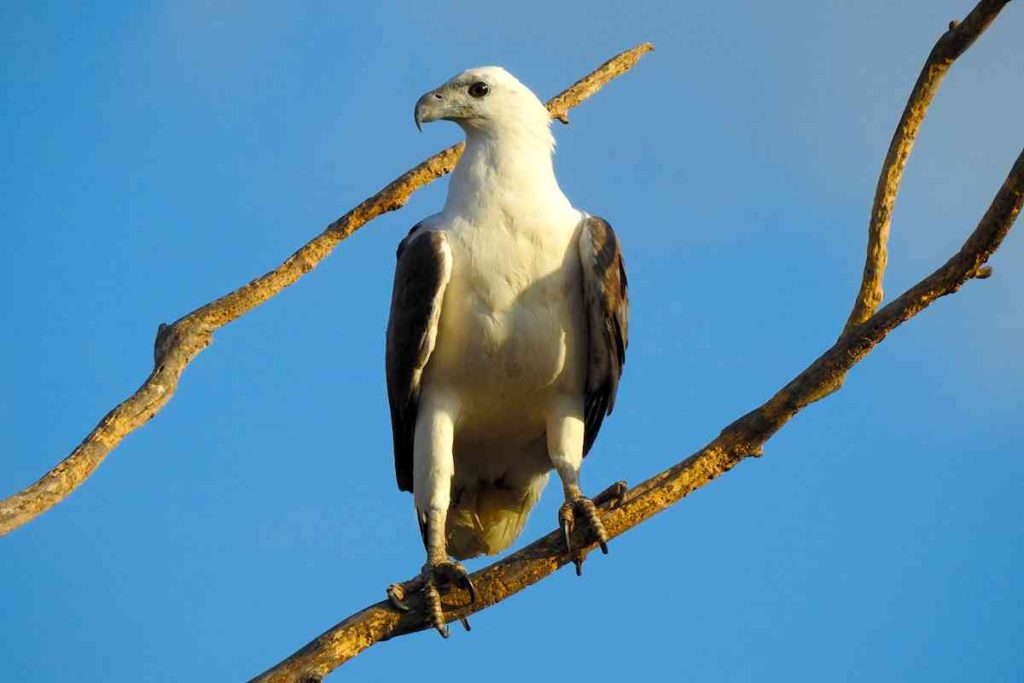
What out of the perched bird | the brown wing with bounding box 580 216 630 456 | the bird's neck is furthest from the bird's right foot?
the bird's neck

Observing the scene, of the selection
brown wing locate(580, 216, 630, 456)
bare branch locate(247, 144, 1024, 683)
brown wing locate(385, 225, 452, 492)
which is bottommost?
Result: bare branch locate(247, 144, 1024, 683)

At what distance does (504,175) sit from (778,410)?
1.97m

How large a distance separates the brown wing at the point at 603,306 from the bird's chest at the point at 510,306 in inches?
3.7

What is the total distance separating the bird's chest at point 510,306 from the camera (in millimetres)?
7070

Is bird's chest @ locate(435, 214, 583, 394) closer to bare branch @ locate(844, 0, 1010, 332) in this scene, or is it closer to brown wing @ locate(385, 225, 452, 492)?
brown wing @ locate(385, 225, 452, 492)

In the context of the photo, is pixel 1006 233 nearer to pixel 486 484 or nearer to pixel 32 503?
pixel 486 484

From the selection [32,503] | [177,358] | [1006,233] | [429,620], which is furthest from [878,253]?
[32,503]

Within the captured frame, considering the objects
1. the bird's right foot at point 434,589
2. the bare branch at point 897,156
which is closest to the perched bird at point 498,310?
the bird's right foot at point 434,589

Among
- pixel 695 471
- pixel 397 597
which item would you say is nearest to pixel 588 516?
pixel 695 471

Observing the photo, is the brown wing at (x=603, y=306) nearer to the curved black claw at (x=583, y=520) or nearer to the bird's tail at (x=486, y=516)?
the bird's tail at (x=486, y=516)

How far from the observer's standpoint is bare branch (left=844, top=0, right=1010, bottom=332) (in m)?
6.06

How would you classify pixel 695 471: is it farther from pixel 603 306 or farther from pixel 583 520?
pixel 603 306

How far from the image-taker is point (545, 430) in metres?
7.51

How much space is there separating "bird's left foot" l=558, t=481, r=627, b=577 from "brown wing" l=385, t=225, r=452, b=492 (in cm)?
113
